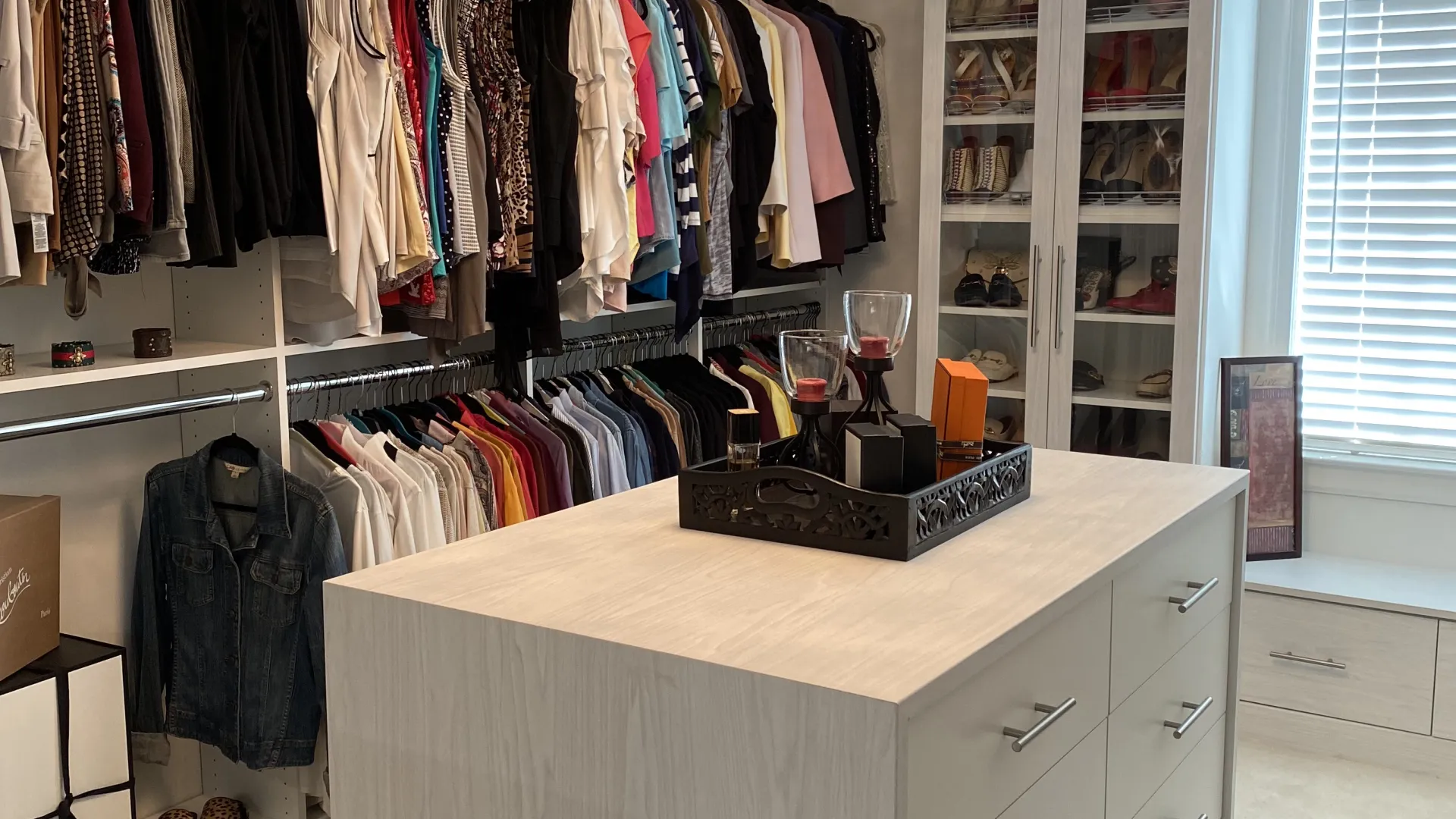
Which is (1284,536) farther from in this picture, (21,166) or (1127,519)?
(21,166)

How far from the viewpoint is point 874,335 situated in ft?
5.81

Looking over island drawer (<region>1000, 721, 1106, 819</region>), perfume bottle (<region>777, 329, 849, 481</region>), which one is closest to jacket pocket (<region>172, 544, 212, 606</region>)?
perfume bottle (<region>777, 329, 849, 481</region>)

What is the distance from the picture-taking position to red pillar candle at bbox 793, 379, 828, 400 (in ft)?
5.60

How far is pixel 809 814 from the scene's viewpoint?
3.84ft

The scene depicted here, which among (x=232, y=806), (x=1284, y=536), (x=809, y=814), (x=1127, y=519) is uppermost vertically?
(x=1127, y=519)

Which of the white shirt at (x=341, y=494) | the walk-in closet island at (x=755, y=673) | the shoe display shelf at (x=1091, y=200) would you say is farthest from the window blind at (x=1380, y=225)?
the white shirt at (x=341, y=494)

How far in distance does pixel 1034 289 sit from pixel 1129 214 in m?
0.36

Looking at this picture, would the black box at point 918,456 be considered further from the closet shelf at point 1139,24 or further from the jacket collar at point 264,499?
the closet shelf at point 1139,24

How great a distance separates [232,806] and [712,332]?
214 centimetres

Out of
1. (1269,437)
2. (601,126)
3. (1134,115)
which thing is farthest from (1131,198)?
(601,126)

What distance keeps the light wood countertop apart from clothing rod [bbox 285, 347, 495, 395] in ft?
4.04

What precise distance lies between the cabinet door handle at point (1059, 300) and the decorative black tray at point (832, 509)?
2206 mm

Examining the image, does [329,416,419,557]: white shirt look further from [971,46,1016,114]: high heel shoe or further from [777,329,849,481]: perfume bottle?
[971,46,1016,114]: high heel shoe

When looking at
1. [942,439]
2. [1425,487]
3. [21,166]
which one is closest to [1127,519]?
[942,439]
